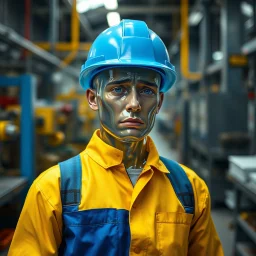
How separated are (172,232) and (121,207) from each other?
20 cm

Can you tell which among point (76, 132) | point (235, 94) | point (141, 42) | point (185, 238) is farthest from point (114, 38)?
point (76, 132)

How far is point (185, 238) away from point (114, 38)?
31.6 inches

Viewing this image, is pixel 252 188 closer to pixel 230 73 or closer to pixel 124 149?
pixel 124 149

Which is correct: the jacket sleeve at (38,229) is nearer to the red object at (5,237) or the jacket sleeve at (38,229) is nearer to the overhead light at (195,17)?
the red object at (5,237)

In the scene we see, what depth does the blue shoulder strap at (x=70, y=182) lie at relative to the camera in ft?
3.86

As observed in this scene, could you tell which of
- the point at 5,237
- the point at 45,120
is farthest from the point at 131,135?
the point at 45,120

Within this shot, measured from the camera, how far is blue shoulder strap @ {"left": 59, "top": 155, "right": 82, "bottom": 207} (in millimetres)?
1178

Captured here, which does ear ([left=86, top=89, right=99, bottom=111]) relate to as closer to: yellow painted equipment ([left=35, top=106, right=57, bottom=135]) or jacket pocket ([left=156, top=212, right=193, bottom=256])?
jacket pocket ([left=156, top=212, right=193, bottom=256])

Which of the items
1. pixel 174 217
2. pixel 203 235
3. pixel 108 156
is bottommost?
pixel 203 235

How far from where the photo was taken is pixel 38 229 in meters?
1.14

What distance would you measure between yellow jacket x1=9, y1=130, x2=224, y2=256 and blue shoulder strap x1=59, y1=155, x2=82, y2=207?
0.05 ft

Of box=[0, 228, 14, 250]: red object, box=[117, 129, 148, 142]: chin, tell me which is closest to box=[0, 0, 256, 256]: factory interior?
box=[0, 228, 14, 250]: red object

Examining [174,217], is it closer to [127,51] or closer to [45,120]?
[127,51]

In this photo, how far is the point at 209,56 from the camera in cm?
653
